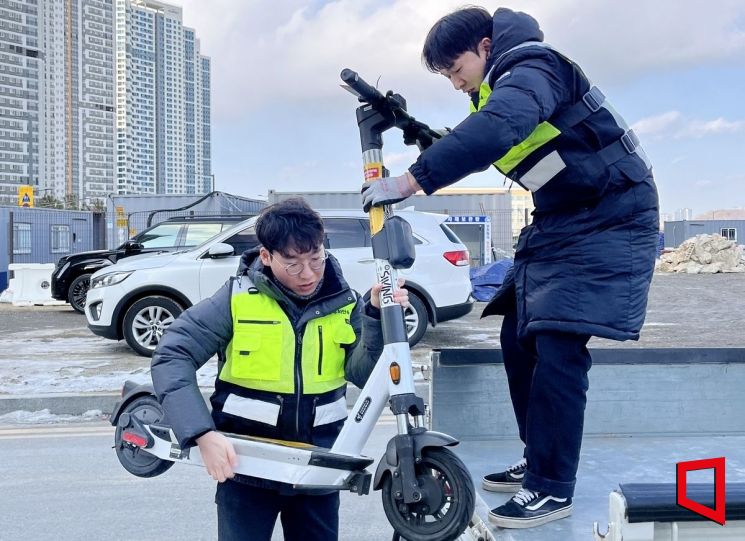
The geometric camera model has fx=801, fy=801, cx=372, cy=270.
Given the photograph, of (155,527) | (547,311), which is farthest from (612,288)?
(155,527)

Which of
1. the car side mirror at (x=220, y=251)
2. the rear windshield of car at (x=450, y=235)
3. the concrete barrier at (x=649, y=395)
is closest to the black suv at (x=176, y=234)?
the car side mirror at (x=220, y=251)

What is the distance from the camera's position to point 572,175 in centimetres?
254

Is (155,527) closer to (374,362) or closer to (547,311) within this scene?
(374,362)

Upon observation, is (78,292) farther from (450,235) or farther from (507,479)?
(507,479)

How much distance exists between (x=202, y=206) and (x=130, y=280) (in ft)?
48.8

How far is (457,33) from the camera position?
8.57 feet

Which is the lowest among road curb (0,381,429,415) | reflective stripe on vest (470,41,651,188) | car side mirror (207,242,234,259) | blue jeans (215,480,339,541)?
road curb (0,381,429,415)

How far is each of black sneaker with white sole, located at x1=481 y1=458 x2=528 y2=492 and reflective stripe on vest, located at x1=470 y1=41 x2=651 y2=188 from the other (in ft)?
3.11

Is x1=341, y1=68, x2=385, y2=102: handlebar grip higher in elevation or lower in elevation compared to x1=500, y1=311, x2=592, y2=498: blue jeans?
higher

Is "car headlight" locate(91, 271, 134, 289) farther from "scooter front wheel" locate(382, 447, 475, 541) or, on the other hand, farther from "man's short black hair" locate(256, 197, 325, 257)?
"scooter front wheel" locate(382, 447, 475, 541)

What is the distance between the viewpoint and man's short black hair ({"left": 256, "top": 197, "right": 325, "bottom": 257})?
2.31 meters

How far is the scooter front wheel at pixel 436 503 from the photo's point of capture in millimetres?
2031

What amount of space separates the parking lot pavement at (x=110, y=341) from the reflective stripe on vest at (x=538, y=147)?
18.0 feet

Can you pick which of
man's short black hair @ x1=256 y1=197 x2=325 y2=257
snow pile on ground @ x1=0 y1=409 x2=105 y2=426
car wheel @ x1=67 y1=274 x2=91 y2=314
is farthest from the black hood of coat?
car wheel @ x1=67 y1=274 x2=91 y2=314
